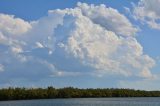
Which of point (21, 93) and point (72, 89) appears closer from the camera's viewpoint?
point (21, 93)

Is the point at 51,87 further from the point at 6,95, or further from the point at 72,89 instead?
the point at 6,95

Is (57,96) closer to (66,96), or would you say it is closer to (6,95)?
(66,96)

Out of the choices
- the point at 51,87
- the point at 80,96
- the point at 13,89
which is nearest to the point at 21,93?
the point at 13,89

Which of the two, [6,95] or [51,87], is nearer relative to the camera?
[6,95]

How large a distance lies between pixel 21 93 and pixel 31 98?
4.68m

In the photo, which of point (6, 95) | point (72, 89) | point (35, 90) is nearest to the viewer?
point (6, 95)

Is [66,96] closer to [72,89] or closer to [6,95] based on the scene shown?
[72,89]

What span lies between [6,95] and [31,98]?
12523 millimetres

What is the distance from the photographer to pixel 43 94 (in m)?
185

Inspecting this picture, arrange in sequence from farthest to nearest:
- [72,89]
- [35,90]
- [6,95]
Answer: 1. [72,89]
2. [35,90]
3. [6,95]

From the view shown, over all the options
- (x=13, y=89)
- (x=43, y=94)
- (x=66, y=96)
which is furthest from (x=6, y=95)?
(x=66, y=96)

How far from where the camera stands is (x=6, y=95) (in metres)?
170

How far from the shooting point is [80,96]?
200 metres

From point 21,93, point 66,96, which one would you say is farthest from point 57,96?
point 21,93
